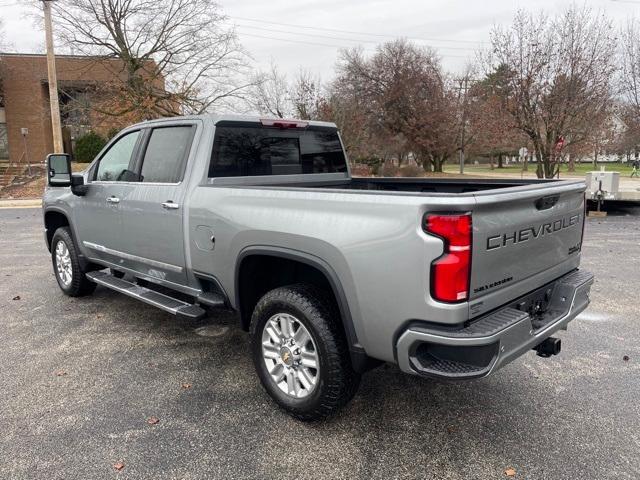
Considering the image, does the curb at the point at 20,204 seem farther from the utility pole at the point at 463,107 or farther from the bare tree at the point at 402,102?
the utility pole at the point at 463,107

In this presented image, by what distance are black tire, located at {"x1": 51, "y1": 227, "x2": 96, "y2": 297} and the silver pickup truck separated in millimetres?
767

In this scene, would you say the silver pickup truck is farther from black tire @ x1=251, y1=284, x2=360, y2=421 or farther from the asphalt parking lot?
the asphalt parking lot

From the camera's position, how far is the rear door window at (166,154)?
401cm

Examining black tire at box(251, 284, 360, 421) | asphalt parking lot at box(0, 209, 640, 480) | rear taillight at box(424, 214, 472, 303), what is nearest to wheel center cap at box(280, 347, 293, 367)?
black tire at box(251, 284, 360, 421)

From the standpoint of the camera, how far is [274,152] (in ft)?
14.1

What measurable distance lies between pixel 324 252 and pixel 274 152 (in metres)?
1.74

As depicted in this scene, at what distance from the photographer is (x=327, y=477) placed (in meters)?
2.61

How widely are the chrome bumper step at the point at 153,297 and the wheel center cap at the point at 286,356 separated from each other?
2.95ft

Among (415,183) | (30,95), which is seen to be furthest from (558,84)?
(30,95)

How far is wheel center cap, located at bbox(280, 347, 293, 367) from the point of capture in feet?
10.4

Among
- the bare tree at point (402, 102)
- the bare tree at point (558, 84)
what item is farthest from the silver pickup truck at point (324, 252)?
the bare tree at point (402, 102)

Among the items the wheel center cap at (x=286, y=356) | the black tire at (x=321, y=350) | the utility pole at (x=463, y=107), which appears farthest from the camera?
the utility pole at (x=463, y=107)

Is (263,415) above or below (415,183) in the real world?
below

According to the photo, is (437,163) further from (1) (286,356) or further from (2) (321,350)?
(2) (321,350)
